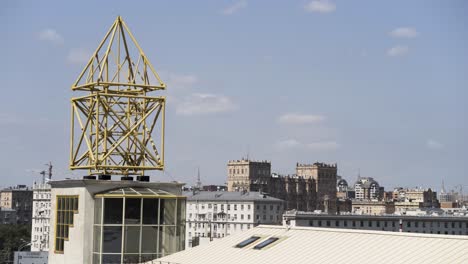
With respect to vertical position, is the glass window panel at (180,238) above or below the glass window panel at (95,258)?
above

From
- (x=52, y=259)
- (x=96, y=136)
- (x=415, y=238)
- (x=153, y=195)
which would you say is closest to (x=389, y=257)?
(x=415, y=238)

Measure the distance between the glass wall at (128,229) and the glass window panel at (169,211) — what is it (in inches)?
5.9

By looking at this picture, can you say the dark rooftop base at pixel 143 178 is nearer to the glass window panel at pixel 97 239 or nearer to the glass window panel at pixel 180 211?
the glass window panel at pixel 180 211

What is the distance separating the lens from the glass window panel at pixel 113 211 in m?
50.2

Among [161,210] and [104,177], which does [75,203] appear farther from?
[161,210]

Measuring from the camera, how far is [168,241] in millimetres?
52156

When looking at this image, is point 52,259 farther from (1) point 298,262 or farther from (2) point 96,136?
(1) point 298,262

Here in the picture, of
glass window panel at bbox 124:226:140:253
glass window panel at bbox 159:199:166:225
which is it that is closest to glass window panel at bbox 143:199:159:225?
glass window panel at bbox 159:199:166:225

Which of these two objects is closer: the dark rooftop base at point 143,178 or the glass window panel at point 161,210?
the glass window panel at point 161,210

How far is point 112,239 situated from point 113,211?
1.61 m

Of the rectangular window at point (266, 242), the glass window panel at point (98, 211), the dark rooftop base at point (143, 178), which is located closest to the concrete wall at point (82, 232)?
the glass window panel at point (98, 211)

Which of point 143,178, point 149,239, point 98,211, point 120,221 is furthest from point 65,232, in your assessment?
point 143,178

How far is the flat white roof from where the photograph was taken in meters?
38.5

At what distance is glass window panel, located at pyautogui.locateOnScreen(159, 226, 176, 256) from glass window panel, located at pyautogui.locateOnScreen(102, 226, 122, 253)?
274 centimetres
